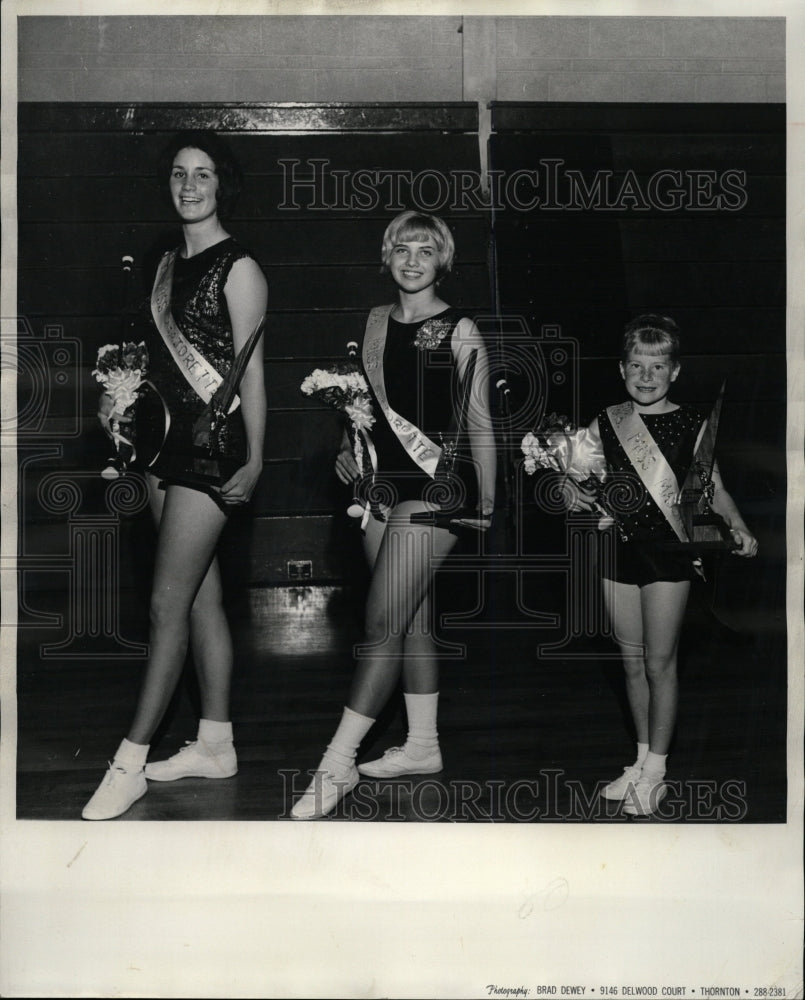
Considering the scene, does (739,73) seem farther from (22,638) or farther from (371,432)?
(22,638)

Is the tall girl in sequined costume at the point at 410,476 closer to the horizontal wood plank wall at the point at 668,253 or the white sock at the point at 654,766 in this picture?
the horizontal wood plank wall at the point at 668,253

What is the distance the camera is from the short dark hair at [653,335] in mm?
2787

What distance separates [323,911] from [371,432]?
3.71 feet

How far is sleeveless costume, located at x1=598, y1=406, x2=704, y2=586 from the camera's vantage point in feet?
9.05

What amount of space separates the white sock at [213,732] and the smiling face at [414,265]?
3.82 ft

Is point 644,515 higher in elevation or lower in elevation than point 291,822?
higher

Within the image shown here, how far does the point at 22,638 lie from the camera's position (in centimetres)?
277

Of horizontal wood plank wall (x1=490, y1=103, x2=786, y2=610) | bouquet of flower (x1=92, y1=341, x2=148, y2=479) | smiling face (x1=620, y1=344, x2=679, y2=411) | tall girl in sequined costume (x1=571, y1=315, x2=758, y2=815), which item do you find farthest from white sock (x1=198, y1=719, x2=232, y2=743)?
smiling face (x1=620, y1=344, x2=679, y2=411)

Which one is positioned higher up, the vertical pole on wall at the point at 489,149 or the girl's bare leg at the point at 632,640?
the vertical pole on wall at the point at 489,149

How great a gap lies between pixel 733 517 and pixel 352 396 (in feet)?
3.20

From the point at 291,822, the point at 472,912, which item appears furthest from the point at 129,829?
the point at 472,912

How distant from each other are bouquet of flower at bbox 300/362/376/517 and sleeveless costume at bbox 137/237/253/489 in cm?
21

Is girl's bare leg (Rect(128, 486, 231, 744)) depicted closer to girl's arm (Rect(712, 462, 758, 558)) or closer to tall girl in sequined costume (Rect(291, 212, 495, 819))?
tall girl in sequined costume (Rect(291, 212, 495, 819))

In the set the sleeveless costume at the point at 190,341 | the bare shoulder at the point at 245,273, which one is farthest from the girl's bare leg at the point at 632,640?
the bare shoulder at the point at 245,273
